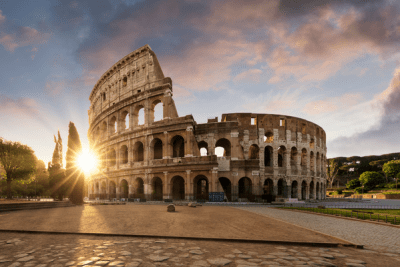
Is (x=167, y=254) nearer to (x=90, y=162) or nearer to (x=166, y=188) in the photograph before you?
(x=166, y=188)

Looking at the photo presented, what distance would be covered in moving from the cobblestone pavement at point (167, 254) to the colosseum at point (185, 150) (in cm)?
2329

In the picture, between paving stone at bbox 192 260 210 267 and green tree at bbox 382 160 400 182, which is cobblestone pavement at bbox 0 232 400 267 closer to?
paving stone at bbox 192 260 210 267

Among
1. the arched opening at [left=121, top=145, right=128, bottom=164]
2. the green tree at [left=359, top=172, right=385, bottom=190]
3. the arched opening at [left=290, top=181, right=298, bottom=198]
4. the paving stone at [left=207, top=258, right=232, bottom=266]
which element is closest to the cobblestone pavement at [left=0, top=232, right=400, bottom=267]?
the paving stone at [left=207, top=258, right=232, bottom=266]

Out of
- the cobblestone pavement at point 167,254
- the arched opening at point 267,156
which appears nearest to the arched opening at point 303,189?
the arched opening at point 267,156

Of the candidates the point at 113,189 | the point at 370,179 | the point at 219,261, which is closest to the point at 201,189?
the point at 113,189

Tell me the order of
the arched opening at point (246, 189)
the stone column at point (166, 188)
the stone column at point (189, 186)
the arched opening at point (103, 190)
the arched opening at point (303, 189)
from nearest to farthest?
1. the stone column at point (189, 186)
2. the stone column at point (166, 188)
3. the arched opening at point (246, 189)
4. the arched opening at point (103, 190)
5. the arched opening at point (303, 189)

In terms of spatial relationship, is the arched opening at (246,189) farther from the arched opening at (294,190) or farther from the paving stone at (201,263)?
the paving stone at (201,263)

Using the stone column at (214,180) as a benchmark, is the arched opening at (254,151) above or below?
above

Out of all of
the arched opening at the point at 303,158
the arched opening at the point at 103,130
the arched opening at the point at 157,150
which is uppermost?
the arched opening at the point at 103,130

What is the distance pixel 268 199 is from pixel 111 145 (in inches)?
1088

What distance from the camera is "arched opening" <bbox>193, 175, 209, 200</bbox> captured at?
32.0 metres

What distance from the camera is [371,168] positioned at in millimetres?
88625

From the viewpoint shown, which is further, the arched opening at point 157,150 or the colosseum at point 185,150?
the arched opening at point 157,150

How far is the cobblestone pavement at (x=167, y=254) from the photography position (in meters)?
5.38
